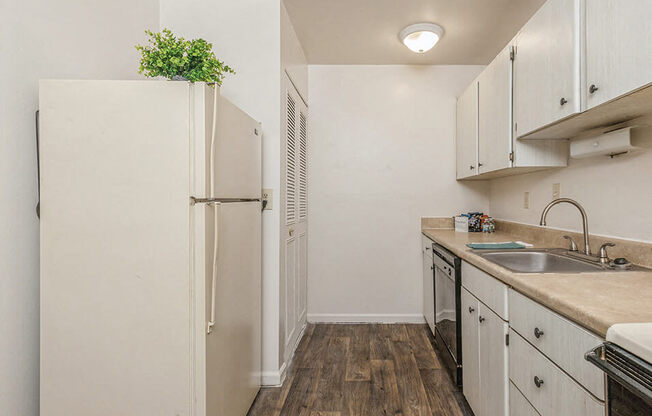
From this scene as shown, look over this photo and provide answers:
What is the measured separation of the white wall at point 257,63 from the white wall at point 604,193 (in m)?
1.79

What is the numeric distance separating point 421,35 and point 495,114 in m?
0.86

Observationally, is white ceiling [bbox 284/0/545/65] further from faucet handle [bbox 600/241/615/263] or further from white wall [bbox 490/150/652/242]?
faucet handle [bbox 600/241/615/263]

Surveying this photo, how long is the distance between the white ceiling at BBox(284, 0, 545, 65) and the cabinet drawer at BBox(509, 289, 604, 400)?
6.50 feet

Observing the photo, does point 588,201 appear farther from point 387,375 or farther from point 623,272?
point 387,375

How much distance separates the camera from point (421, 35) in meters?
2.50

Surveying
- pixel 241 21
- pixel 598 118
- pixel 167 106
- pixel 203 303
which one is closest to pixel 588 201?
pixel 598 118

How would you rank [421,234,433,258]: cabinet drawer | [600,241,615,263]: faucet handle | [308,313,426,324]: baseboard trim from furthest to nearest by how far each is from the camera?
[308,313,426,324]: baseboard trim
[421,234,433,258]: cabinet drawer
[600,241,615,263]: faucet handle

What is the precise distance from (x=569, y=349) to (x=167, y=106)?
157cm

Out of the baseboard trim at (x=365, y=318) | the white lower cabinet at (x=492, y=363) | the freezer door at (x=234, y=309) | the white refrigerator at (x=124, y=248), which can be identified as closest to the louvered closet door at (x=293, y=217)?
the baseboard trim at (x=365, y=318)

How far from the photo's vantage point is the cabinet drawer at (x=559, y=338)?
2.88 feet

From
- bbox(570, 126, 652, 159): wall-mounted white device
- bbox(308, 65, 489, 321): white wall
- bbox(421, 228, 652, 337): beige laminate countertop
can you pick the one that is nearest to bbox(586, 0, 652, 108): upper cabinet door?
bbox(570, 126, 652, 159): wall-mounted white device

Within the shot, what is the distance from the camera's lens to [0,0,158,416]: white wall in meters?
1.21

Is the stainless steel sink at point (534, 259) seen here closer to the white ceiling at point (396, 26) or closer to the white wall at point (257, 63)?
the white wall at point (257, 63)

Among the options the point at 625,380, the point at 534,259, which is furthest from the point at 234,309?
the point at 534,259
